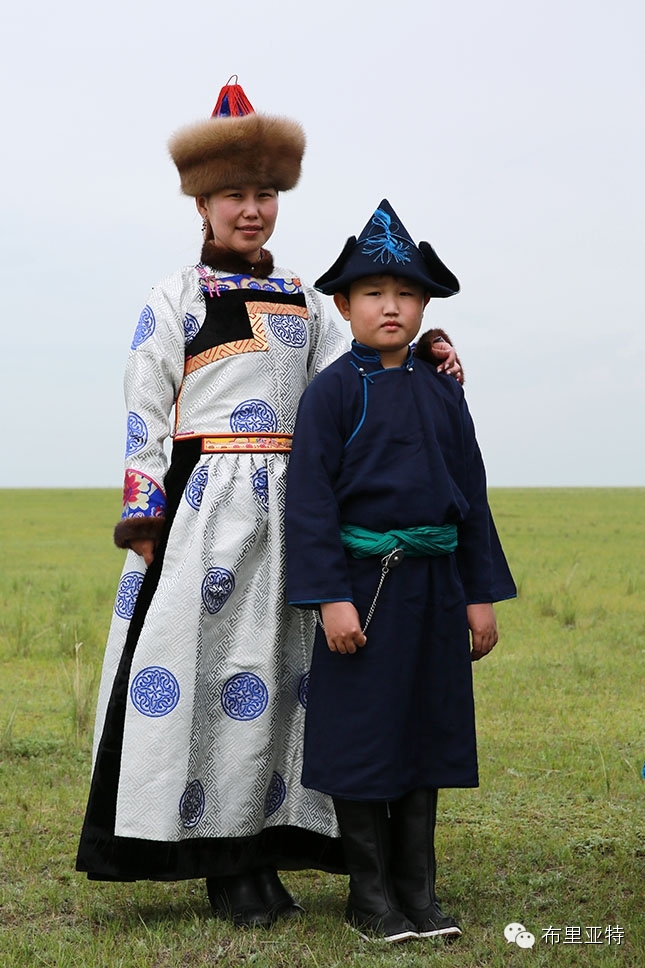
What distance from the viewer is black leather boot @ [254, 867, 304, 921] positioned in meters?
3.42

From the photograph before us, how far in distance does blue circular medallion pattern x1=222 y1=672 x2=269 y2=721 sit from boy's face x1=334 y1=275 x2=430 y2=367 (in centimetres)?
97

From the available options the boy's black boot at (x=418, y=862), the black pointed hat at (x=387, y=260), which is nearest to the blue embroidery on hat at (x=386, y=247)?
the black pointed hat at (x=387, y=260)

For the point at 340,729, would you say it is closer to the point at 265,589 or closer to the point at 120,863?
the point at 265,589

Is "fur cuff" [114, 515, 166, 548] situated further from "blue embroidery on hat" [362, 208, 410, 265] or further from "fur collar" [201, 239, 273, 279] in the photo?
"blue embroidery on hat" [362, 208, 410, 265]

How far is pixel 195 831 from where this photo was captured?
3.33m

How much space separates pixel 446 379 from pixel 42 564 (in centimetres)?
1224

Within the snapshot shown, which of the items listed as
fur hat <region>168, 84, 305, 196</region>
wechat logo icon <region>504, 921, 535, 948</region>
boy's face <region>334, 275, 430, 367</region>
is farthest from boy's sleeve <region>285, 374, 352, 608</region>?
wechat logo icon <region>504, 921, 535, 948</region>

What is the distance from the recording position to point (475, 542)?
3355 millimetres

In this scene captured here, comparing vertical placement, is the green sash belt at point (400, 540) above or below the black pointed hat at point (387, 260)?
below

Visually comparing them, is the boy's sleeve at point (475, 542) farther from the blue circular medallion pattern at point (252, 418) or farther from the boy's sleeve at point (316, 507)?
the blue circular medallion pattern at point (252, 418)

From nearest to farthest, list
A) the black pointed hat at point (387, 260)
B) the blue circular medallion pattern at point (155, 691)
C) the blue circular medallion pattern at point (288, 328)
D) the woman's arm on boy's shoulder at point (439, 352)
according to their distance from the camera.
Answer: the black pointed hat at point (387, 260) < the blue circular medallion pattern at point (155, 691) < the woman's arm on boy's shoulder at point (439, 352) < the blue circular medallion pattern at point (288, 328)

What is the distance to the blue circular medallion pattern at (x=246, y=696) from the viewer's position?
334 cm

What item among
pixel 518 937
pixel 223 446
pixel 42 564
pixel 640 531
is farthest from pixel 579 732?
pixel 640 531

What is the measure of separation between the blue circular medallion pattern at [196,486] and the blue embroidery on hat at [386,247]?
0.76m
